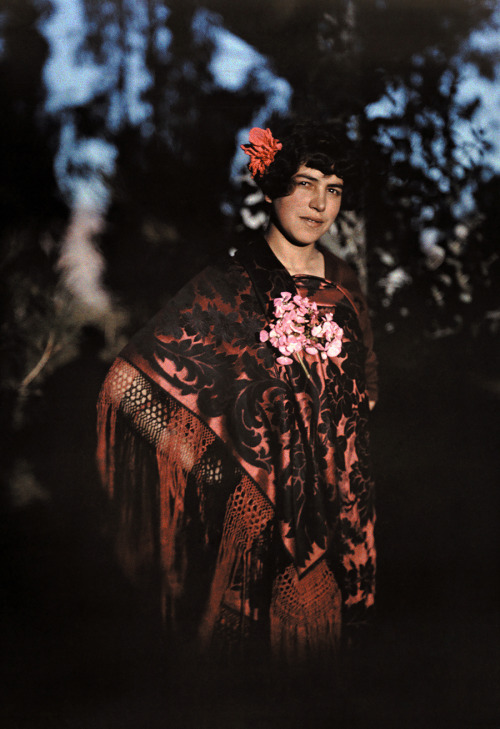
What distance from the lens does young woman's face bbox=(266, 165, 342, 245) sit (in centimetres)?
144

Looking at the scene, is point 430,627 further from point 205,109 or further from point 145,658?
point 205,109

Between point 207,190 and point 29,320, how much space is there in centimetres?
54

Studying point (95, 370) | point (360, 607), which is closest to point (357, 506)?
point (360, 607)

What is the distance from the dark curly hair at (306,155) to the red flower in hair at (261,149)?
0.01m

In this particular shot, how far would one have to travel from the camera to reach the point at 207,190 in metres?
1.46

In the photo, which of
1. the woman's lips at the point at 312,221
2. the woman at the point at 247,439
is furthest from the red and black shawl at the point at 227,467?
the woman's lips at the point at 312,221

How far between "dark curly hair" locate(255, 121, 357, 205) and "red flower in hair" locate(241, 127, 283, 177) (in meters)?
0.01

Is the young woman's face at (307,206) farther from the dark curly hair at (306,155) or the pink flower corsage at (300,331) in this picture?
the pink flower corsage at (300,331)

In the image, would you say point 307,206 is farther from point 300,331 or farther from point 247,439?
point 247,439

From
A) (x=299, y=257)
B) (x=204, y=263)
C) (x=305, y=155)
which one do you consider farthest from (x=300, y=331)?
(x=305, y=155)

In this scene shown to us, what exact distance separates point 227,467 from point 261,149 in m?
0.79

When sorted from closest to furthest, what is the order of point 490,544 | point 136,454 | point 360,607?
point 136,454
point 360,607
point 490,544

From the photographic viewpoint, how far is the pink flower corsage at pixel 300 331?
56.5 inches

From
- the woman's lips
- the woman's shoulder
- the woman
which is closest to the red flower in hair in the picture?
the woman
